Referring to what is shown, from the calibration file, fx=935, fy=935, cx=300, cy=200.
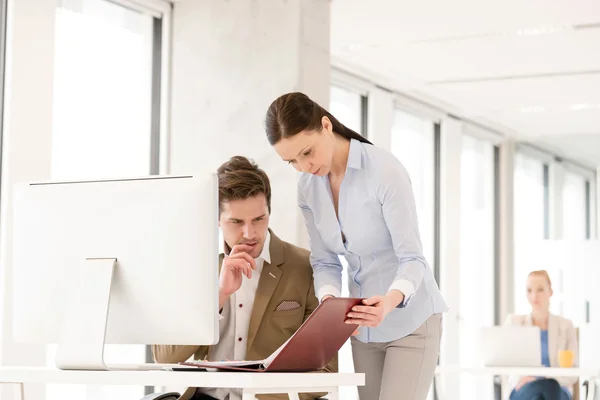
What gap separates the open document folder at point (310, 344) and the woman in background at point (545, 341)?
3.90 meters

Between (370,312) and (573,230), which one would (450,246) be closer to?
(573,230)

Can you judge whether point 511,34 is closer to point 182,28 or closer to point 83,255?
point 182,28

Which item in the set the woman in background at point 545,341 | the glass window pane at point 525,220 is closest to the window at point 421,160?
the woman in background at point 545,341

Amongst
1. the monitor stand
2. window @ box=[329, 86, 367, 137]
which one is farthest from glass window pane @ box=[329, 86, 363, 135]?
the monitor stand

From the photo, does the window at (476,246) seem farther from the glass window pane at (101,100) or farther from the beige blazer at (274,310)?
the beige blazer at (274,310)

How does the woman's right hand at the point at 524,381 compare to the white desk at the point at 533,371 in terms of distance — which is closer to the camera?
the white desk at the point at 533,371

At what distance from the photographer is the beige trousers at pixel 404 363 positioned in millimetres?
2561

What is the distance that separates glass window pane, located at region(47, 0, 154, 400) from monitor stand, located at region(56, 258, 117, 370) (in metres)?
2.45

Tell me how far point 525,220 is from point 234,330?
293 inches

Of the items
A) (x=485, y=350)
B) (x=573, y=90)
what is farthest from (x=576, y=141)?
(x=485, y=350)

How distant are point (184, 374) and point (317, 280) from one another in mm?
737

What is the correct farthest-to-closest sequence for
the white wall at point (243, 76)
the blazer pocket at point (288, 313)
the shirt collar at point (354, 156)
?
1. the white wall at point (243, 76)
2. the blazer pocket at point (288, 313)
3. the shirt collar at point (354, 156)

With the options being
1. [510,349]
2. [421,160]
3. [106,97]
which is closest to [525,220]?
[421,160]

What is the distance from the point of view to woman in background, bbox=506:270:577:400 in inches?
227
